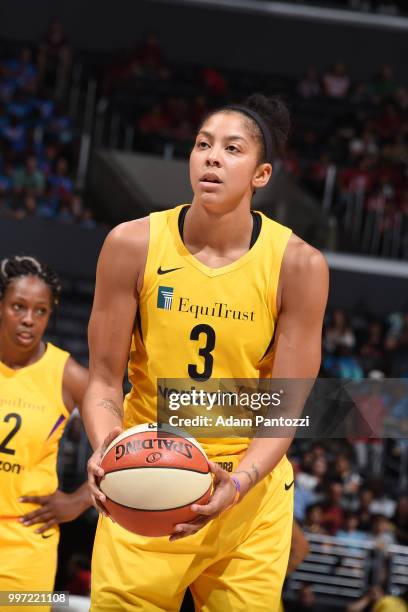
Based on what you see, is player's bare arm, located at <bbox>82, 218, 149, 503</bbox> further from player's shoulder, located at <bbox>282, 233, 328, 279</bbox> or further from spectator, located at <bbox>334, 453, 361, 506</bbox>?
spectator, located at <bbox>334, 453, 361, 506</bbox>

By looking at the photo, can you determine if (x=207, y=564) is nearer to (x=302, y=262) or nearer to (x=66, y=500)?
(x=302, y=262)

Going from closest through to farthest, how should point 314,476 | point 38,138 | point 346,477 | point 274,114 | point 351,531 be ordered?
point 274,114 → point 351,531 → point 314,476 → point 346,477 → point 38,138

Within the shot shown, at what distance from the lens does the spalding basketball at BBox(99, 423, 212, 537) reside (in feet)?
9.69

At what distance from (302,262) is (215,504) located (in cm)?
87

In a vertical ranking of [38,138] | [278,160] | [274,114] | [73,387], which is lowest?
[38,138]

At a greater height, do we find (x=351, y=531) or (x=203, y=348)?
(x=203, y=348)

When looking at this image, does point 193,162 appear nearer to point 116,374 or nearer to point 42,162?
point 116,374

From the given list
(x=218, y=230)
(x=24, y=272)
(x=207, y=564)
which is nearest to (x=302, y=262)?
(x=218, y=230)

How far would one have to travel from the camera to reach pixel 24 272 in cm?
471

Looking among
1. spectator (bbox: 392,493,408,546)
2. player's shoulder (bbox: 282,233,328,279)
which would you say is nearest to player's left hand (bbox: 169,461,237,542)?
player's shoulder (bbox: 282,233,328,279)

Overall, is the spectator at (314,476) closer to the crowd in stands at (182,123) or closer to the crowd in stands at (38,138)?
the crowd in stands at (182,123)

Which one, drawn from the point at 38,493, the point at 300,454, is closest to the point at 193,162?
the point at 38,493

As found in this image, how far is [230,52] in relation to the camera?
20.0 metres

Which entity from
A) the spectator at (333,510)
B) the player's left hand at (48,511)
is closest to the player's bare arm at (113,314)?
the player's left hand at (48,511)
